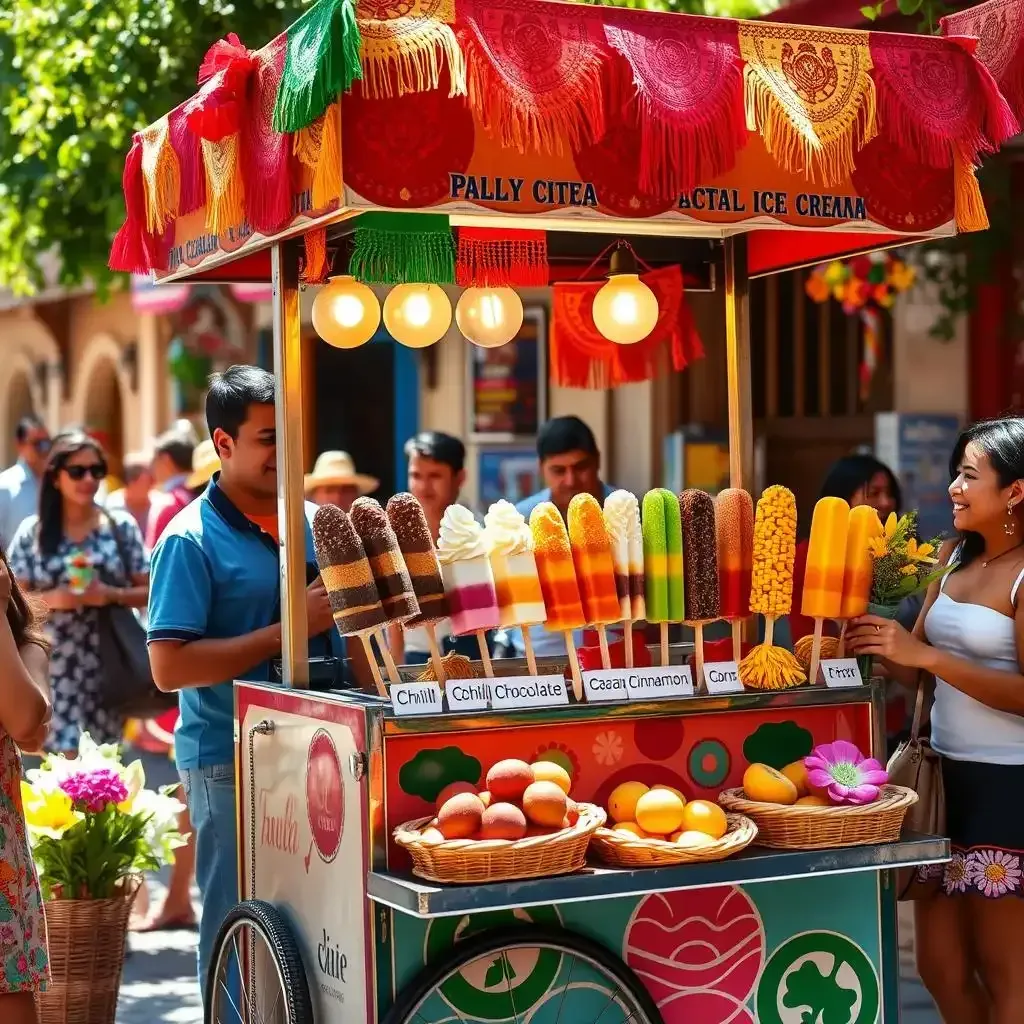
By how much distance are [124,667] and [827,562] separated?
13.0 ft

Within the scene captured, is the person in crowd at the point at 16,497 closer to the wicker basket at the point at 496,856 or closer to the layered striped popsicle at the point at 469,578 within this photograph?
the layered striped popsicle at the point at 469,578

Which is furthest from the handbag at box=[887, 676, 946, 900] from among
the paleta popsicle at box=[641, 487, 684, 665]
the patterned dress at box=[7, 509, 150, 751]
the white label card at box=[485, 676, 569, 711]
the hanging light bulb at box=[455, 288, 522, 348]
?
the patterned dress at box=[7, 509, 150, 751]

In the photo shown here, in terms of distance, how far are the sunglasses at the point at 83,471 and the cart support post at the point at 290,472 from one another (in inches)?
128

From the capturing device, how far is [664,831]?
3887 millimetres

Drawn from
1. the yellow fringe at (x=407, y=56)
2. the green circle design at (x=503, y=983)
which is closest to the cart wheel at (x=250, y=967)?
the green circle design at (x=503, y=983)

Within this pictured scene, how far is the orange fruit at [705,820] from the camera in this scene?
3.90 meters

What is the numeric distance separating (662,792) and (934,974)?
121cm

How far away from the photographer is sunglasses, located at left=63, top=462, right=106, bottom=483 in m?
7.45

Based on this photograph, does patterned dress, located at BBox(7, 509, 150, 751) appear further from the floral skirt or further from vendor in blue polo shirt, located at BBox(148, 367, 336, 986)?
the floral skirt

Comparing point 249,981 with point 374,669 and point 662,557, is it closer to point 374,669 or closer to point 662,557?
point 374,669

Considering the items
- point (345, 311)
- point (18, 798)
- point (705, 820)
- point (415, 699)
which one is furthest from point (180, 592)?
point (705, 820)

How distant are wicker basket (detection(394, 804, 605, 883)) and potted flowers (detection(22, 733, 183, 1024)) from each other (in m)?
1.84

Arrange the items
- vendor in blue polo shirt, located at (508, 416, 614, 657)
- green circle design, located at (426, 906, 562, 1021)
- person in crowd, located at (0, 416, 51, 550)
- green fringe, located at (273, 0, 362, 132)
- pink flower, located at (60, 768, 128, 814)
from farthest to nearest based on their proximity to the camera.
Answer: person in crowd, located at (0, 416, 51, 550)
vendor in blue polo shirt, located at (508, 416, 614, 657)
pink flower, located at (60, 768, 128, 814)
green circle design, located at (426, 906, 562, 1021)
green fringe, located at (273, 0, 362, 132)

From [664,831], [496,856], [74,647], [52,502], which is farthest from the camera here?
[52,502]
